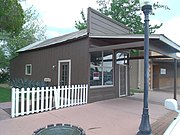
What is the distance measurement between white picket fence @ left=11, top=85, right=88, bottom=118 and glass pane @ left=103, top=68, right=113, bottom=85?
1885 millimetres

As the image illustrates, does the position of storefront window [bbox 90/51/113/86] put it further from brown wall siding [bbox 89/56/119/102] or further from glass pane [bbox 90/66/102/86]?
brown wall siding [bbox 89/56/119/102]

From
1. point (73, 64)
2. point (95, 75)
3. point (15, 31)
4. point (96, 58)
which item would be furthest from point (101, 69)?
point (15, 31)

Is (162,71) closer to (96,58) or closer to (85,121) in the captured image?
(96,58)

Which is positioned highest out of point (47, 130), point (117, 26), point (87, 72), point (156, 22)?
point (156, 22)

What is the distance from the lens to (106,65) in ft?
40.9

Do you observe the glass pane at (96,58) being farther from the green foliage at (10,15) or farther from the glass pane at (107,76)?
the green foliage at (10,15)

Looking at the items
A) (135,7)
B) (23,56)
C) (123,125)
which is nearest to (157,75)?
(135,7)

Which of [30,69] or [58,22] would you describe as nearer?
[30,69]

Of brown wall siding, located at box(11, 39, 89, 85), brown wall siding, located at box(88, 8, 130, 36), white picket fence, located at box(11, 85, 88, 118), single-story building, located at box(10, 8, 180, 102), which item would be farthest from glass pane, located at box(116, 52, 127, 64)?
white picket fence, located at box(11, 85, 88, 118)

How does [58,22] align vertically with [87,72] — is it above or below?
above

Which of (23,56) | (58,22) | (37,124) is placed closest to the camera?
(37,124)

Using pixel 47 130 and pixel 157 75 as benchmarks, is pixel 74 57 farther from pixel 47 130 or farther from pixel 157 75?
pixel 157 75

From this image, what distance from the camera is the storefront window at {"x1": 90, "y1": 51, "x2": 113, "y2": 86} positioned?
11508mm

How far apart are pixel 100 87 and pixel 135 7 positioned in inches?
602
